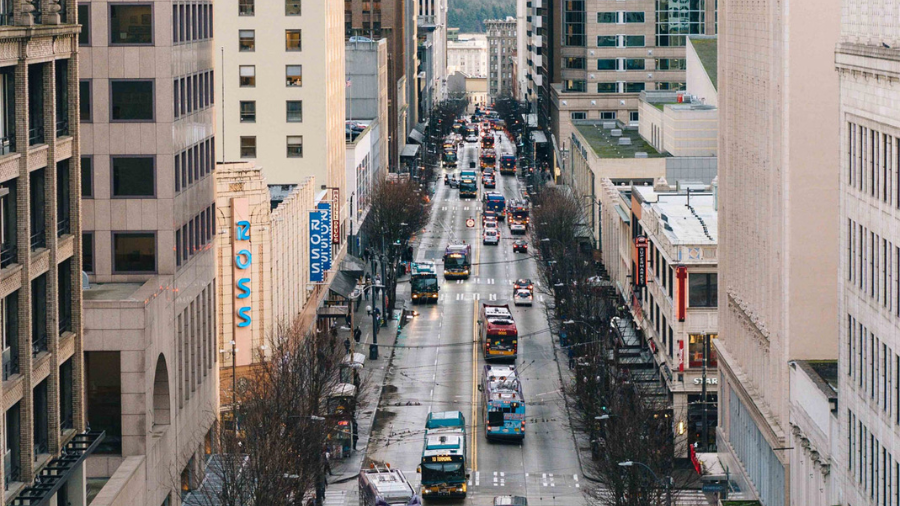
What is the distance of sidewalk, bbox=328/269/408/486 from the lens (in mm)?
91750

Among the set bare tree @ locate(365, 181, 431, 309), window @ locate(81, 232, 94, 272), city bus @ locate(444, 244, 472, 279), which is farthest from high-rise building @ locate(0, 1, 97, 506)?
city bus @ locate(444, 244, 472, 279)

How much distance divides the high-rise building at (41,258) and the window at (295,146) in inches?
3219

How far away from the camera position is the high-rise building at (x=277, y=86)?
131125 mm

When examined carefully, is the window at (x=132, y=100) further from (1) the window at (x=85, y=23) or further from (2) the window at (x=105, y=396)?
(2) the window at (x=105, y=396)

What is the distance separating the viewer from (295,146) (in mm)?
134125

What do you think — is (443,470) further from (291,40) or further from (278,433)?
(291,40)

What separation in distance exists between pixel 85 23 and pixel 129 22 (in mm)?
1842

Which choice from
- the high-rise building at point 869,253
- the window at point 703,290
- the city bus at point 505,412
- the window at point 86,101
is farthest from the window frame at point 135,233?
the window at point 703,290

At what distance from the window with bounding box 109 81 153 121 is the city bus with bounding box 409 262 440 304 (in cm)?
7918

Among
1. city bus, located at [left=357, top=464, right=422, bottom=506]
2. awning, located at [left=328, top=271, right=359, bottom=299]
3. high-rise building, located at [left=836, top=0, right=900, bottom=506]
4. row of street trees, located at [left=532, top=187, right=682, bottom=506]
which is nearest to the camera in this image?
high-rise building, located at [left=836, top=0, right=900, bottom=506]

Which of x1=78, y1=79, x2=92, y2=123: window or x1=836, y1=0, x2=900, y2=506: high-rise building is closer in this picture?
x1=836, y1=0, x2=900, y2=506: high-rise building

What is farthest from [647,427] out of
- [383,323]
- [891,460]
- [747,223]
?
[383,323]

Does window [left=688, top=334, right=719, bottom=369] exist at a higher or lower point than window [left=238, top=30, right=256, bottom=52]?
lower

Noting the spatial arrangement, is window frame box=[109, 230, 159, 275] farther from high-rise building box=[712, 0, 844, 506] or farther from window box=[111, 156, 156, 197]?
high-rise building box=[712, 0, 844, 506]
